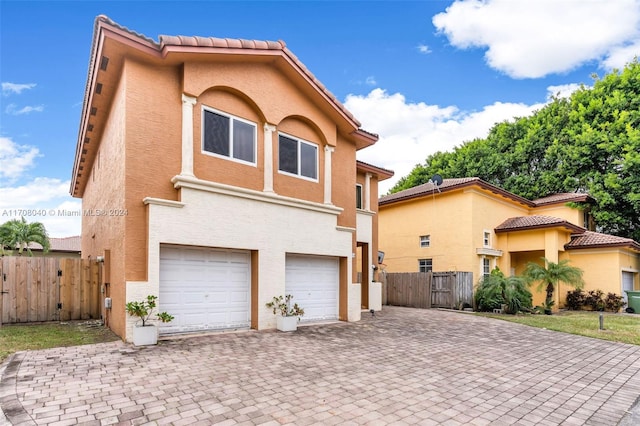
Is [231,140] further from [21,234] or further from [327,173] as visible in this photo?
[21,234]

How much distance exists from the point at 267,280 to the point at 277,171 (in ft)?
11.0

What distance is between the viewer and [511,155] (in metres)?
28.5

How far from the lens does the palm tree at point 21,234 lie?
26094 millimetres

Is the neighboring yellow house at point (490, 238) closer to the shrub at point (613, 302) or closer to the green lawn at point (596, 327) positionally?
the shrub at point (613, 302)

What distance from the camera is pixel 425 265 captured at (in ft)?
71.4

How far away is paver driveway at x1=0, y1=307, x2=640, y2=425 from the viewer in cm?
462

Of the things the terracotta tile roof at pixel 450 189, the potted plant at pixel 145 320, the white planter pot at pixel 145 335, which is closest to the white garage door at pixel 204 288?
the potted plant at pixel 145 320

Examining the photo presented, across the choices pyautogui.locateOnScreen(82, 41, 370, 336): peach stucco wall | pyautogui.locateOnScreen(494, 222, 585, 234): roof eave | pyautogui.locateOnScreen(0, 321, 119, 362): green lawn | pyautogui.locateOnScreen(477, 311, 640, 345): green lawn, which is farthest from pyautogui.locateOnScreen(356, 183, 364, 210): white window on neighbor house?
pyautogui.locateOnScreen(0, 321, 119, 362): green lawn

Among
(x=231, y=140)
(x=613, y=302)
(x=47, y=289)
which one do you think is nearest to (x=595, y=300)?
(x=613, y=302)

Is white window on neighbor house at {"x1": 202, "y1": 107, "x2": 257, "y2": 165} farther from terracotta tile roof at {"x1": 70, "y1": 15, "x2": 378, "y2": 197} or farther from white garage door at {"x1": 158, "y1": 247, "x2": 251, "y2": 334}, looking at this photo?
white garage door at {"x1": 158, "y1": 247, "x2": 251, "y2": 334}

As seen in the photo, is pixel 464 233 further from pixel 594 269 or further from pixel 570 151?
pixel 570 151

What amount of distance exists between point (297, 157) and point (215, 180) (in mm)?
3236

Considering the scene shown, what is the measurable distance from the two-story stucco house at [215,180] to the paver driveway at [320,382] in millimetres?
1538

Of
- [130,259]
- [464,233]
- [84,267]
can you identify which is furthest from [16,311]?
[464,233]
